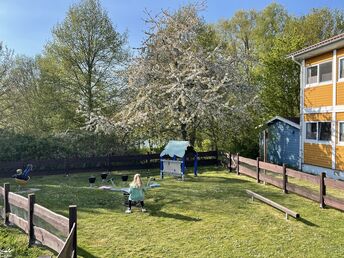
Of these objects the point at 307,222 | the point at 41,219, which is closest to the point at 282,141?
the point at 307,222

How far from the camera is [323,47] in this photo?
15.5 meters

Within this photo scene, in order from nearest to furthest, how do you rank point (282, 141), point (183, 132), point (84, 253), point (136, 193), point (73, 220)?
point (73, 220)
point (84, 253)
point (136, 193)
point (282, 141)
point (183, 132)

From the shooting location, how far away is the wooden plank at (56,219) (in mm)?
5827

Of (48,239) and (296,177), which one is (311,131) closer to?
(296,177)

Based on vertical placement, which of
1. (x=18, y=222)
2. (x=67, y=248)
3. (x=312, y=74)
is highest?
(x=312, y=74)

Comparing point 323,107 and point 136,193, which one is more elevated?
point 323,107

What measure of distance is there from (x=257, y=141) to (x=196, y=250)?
53.7 ft

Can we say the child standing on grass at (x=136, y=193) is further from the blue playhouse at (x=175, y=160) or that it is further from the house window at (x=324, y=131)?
the house window at (x=324, y=131)

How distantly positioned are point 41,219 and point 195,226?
3.47 meters

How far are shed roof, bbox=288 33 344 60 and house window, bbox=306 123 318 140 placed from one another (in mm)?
3514

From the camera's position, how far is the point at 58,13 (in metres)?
24.5

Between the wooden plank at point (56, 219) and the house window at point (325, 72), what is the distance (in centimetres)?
1416

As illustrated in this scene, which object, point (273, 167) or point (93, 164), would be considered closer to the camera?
point (273, 167)

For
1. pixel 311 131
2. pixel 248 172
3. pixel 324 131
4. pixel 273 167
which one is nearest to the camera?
pixel 273 167
